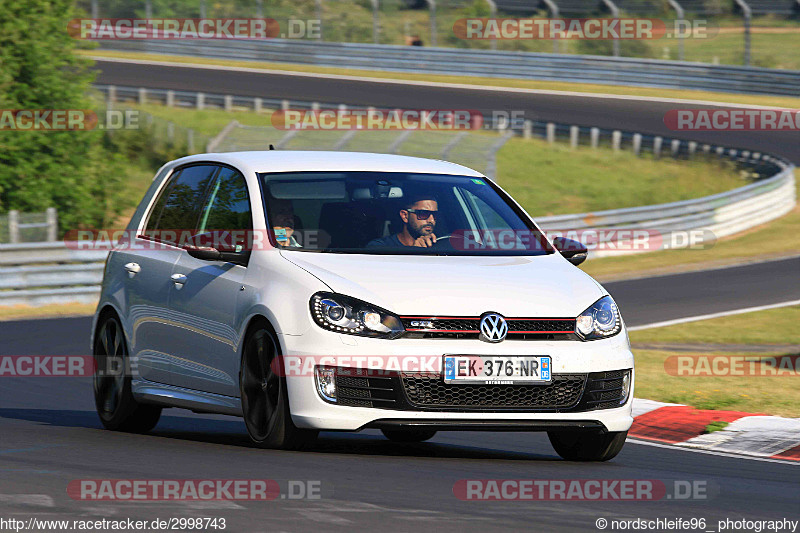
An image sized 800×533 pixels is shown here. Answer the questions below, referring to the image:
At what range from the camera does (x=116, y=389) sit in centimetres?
929

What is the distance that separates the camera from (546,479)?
7059mm

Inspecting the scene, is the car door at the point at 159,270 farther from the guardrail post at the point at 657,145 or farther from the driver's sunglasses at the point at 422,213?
the guardrail post at the point at 657,145

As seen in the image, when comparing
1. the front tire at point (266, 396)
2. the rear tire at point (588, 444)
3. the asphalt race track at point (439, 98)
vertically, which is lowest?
the asphalt race track at point (439, 98)

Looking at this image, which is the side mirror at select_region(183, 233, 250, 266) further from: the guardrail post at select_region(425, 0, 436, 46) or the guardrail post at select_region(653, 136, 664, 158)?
the guardrail post at select_region(425, 0, 436, 46)

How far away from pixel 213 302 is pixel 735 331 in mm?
10950

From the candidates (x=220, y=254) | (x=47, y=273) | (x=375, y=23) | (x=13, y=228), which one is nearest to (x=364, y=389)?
(x=220, y=254)

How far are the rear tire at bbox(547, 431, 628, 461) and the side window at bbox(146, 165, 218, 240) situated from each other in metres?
2.54

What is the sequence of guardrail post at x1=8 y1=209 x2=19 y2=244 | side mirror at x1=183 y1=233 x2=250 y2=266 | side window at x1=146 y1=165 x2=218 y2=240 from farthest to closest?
1. guardrail post at x1=8 y1=209 x2=19 y2=244
2. side window at x1=146 y1=165 x2=218 y2=240
3. side mirror at x1=183 y1=233 x2=250 y2=266

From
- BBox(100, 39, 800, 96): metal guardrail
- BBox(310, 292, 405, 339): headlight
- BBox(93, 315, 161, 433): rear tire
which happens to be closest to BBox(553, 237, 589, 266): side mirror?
BBox(310, 292, 405, 339): headlight

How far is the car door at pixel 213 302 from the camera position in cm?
794

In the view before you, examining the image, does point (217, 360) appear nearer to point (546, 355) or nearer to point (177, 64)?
point (546, 355)

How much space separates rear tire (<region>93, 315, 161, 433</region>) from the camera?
30.1 ft

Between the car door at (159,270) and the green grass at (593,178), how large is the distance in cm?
2220

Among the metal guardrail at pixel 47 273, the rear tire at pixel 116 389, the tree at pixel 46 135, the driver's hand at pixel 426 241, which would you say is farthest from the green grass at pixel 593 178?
the driver's hand at pixel 426 241
